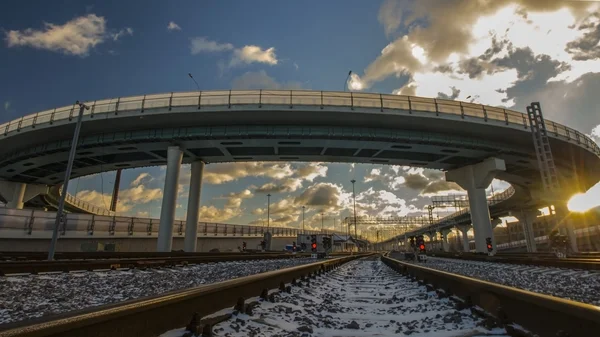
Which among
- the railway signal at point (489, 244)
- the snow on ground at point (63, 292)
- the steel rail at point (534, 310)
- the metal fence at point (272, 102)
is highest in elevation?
the metal fence at point (272, 102)

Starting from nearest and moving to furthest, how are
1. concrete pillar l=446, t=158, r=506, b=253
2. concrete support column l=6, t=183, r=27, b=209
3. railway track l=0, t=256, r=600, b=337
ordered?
railway track l=0, t=256, r=600, b=337
concrete pillar l=446, t=158, r=506, b=253
concrete support column l=6, t=183, r=27, b=209

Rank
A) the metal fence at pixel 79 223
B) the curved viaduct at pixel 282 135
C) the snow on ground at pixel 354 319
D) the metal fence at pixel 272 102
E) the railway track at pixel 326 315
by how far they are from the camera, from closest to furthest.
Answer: the railway track at pixel 326 315 → the snow on ground at pixel 354 319 → the metal fence at pixel 272 102 → the curved viaduct at pixel 282 135 → the metal fence at pixel 79 223

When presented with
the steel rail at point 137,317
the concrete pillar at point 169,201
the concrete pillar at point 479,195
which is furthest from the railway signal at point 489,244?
the steel rail at point 137,317

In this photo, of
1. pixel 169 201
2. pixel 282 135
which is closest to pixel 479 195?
pixel 282 135

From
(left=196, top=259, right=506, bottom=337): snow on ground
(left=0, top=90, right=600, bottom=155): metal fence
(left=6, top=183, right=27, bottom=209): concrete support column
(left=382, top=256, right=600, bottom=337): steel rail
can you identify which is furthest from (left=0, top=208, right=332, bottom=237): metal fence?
(left=382, top=256, right=600, bottom=337): steel rail

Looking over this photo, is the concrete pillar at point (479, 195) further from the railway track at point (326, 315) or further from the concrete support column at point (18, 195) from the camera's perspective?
the concrete support column at point (18, 195)

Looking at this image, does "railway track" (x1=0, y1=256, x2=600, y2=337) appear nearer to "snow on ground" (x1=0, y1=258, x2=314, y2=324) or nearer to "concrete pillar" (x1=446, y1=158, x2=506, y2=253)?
"snow on ground" (x1=0, y1=258, x2=314, y2=324)

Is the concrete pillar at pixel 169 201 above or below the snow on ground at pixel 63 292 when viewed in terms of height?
above

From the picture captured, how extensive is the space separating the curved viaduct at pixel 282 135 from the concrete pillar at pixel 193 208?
12cm

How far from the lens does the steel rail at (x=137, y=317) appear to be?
1659 mm

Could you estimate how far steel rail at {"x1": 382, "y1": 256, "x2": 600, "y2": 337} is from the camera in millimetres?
2174

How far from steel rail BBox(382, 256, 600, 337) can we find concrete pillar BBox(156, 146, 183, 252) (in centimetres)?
3106

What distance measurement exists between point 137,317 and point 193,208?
1407 inches

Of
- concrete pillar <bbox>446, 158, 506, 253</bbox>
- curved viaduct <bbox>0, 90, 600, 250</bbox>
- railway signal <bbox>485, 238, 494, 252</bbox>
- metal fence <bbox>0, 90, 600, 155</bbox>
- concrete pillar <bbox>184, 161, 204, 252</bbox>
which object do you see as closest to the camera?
metal fence <bbox>0, 90, 600, 155</bbox>
